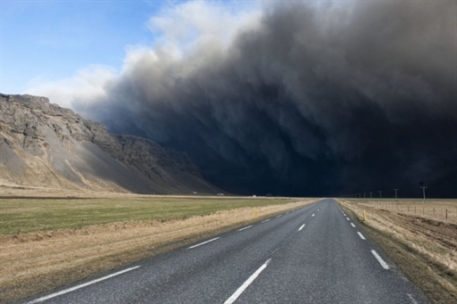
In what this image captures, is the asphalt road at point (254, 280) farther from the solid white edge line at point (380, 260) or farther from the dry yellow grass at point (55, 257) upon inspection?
the dry yellow grass at point (55, 257)

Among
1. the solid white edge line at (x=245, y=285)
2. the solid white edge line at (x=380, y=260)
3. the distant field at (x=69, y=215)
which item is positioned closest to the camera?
the solid white edge line at (x=245, y=285)

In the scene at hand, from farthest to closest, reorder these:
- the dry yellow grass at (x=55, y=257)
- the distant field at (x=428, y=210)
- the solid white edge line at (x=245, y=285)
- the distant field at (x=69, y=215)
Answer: the distant field at (x=428, y=210) < the distant field at (x=69, y=215) < the dry yellow grass at (x=55, y=257) < the solid white edge line at (x=245, y=285)

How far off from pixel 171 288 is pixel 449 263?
9.18 m

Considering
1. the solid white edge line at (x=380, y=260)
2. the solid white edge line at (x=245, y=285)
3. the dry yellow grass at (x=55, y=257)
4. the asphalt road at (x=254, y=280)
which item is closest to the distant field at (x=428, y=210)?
the solid white edge line at (x=380, y=260)

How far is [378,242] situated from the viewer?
17.4 m

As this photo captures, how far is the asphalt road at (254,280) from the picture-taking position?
25.4 ft

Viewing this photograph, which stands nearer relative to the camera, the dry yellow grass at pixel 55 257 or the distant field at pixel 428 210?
the dry yellow grass at pixel 55 257

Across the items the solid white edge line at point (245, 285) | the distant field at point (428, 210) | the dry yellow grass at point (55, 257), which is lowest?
the dry yellow grass at point (55, 257)

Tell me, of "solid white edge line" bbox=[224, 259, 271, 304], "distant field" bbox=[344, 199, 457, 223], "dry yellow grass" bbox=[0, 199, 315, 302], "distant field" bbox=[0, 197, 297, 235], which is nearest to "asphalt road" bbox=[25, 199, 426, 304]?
"solid white edge line" bbox=[224, 259, 271, 304]

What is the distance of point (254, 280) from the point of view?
9.26 m

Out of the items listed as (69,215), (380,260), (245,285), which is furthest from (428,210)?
(245,285)

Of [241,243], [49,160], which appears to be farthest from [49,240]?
[49,160]

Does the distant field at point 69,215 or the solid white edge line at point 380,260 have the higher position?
the solid white edge line at point 380,260

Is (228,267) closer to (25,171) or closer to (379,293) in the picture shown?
(379,293)
